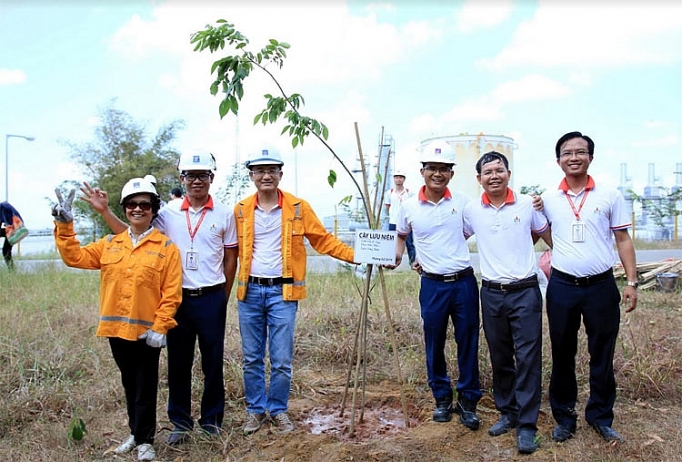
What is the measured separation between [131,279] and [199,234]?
54 centimetres

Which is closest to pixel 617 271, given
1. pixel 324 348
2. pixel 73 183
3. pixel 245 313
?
pixel 324 348

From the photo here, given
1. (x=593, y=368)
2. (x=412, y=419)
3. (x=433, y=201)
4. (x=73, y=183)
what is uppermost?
(x=73, y=183)

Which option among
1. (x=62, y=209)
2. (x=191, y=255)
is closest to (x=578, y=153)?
(x=191, y=255)

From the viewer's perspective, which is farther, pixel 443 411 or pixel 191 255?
pixel 443 411

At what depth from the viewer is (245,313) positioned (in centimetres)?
420

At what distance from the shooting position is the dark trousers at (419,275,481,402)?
4160 mm

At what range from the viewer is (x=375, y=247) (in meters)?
4.17

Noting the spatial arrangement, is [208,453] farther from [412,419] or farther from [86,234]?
[86,234]

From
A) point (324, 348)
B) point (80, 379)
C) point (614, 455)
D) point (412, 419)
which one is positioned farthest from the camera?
point (324, 348)

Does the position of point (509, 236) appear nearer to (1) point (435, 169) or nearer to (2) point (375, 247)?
(1) point (435, 169)

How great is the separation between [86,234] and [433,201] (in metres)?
15.4

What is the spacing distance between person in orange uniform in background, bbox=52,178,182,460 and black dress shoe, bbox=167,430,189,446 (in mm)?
179

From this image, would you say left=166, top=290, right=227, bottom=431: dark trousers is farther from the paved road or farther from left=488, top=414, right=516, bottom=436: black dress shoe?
the paved road

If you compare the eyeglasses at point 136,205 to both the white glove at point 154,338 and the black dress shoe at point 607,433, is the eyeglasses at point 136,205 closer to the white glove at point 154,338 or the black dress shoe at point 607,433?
the white glove at point 154,338
